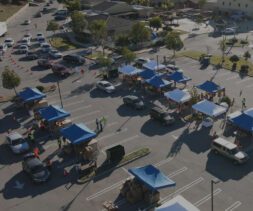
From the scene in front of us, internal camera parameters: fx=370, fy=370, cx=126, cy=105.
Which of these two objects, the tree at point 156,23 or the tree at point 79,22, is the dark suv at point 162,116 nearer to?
the tree at point 79,22

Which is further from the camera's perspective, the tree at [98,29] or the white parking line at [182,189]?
the tree at [98,29]

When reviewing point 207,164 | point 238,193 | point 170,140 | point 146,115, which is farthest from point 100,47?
point 238,193

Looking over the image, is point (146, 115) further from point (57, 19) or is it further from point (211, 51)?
point (57, 19)

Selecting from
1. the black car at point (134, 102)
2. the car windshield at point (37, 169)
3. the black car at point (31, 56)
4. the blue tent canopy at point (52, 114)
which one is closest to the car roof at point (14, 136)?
the blue tent canopy at point (52, 114)

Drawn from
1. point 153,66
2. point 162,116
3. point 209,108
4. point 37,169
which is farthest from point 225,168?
point 153,66

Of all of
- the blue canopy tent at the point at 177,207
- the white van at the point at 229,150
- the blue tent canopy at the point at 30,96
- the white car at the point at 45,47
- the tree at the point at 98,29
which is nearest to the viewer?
the blue canopy tent at the point at 177,207

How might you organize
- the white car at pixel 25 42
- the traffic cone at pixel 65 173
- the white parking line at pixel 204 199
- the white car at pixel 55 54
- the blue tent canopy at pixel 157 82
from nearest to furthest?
1. the white parking line at pixel 204 199
2. the traffic cone at pixel 65 173
3. the blue tent canopy at pixel 157 82
4. the white car at pixel 55 54
5. the white car at pixel 25 42
